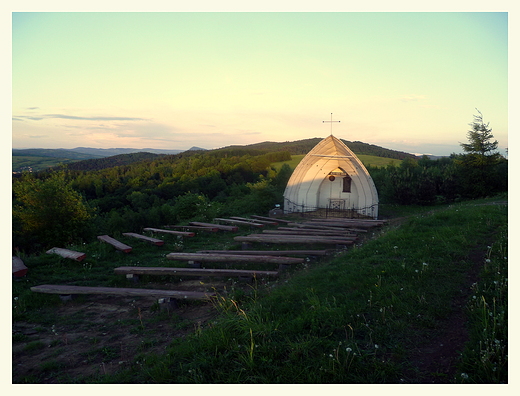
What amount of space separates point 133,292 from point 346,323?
427 centimetres

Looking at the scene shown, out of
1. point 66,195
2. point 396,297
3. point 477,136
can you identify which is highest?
point 477,136

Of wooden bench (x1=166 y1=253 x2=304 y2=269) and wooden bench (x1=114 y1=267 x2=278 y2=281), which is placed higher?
wooden bench (x1=166 y1=253 x2=304 y2=269)

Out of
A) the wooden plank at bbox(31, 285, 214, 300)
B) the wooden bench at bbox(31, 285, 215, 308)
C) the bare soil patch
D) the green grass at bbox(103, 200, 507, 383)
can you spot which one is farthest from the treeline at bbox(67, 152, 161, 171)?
the green grass at bbox(103, 200, 507, 383)

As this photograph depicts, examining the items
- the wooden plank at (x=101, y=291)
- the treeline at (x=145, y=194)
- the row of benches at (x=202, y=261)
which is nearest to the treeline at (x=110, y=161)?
the treeline at (x=145, y=194)

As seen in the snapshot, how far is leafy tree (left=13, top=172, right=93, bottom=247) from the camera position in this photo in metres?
17.3

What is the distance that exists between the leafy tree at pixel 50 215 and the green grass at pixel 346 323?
11.1m

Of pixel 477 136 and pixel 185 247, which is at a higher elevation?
pixel 477 136

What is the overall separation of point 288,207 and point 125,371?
730 inches

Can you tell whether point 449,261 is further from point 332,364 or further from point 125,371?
point 125,371

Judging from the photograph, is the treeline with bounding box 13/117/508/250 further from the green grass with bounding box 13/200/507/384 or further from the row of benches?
the green grass with bounding box 13/200/507/384

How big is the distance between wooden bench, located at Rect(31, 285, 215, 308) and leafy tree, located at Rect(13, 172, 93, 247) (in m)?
11.6

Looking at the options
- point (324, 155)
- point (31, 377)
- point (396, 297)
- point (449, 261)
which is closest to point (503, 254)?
point (449, 261)

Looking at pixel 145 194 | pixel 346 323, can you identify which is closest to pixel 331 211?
pixel 346 323

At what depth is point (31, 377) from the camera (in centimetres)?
414
